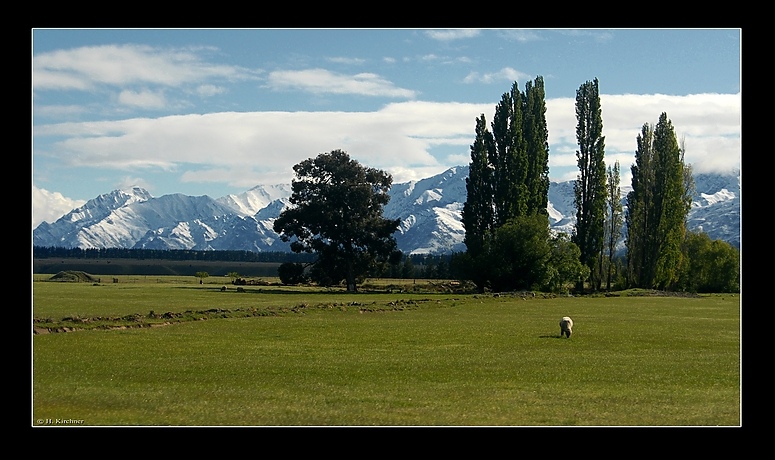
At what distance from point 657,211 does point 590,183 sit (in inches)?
336

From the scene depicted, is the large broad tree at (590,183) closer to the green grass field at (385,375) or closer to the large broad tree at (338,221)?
the large broad tree at (338,221)

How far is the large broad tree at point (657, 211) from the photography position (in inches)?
3679

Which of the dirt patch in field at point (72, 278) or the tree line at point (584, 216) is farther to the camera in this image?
the dirt patch in field at point (72, 278)

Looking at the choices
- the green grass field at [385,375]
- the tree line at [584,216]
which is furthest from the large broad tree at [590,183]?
the green grass field at [385,375]

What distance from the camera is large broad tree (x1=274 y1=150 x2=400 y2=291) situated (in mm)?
91750

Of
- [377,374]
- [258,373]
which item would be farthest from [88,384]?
[377,374]

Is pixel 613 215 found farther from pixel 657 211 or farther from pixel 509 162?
pixel 509 162

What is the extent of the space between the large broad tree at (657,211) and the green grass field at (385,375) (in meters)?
54.7

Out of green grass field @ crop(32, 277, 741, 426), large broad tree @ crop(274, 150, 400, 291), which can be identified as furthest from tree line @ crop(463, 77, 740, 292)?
green grass field @ crop(32, 277, 741, 426)

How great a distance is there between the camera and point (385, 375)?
73.3 ft

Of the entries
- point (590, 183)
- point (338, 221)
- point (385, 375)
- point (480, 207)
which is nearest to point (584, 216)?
point (590, 183)

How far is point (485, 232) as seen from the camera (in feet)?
291

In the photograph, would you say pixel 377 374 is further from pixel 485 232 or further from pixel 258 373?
pixel 485 232
